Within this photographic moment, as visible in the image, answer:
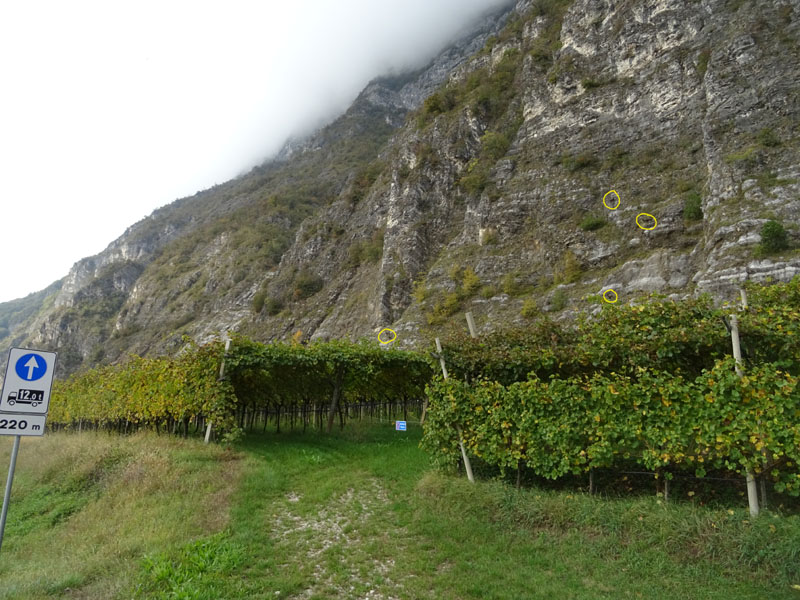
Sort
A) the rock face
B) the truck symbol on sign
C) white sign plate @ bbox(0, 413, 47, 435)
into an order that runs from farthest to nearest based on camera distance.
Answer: the rock face < the truck symbol on sign < white sign plate @ bbox(0, 413, 47, 435)

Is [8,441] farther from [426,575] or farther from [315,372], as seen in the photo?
[426,575]

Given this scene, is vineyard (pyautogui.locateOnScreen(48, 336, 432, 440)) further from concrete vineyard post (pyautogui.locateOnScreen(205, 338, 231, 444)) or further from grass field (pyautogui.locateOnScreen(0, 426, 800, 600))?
grass field (pyautogui.locateOnScreen(0, 426, 800, 600))

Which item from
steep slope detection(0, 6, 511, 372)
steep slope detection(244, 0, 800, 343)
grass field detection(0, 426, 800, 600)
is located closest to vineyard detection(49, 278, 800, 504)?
grass field detection(0, 426, 800, 600)

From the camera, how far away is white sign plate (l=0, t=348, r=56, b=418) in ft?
16.6

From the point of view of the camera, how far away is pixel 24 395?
5230mm

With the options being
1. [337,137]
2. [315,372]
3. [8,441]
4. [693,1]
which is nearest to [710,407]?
[315,372]

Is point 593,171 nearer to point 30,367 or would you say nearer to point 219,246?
point 30,367

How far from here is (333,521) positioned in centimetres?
697

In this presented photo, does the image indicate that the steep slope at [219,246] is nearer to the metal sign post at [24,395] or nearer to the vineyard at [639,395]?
the metal sign post at [24,395]

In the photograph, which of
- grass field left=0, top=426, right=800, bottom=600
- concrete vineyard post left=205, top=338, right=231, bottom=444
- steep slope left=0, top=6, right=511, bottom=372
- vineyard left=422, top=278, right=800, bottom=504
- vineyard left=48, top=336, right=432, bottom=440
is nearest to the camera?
grass field left=0, top=426, right=800, bottom=600

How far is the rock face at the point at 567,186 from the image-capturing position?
2467 cm

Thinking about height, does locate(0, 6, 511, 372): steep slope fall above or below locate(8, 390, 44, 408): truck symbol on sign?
above

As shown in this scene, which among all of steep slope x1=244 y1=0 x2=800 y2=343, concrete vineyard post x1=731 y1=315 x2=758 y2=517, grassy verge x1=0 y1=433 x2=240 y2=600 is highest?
steep slope x1=244 y1=0 x2=800 y2=343

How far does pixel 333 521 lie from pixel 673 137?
3527 cm
